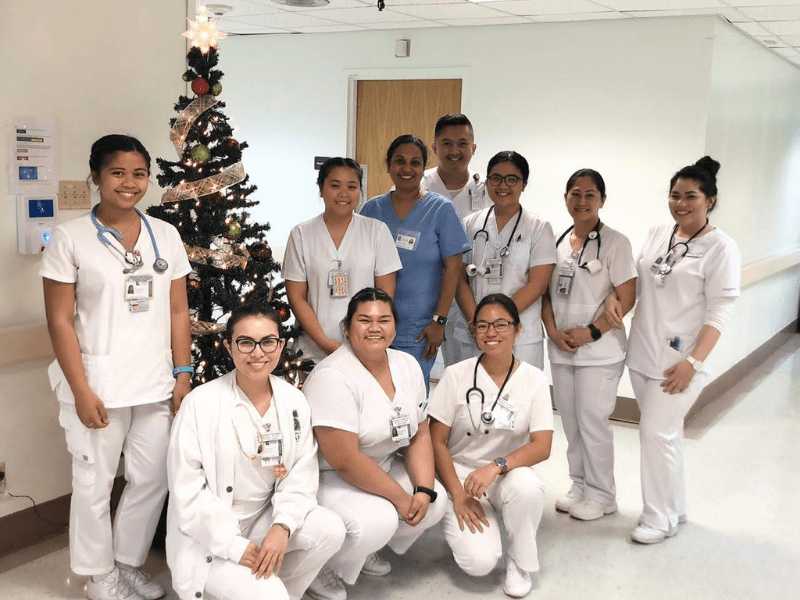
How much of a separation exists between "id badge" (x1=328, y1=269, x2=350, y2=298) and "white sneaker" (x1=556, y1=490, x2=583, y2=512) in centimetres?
150

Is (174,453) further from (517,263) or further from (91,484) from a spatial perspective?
(517,263)

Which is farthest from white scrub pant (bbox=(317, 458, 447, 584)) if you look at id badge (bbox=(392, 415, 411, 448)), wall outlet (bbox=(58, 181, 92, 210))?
wall outlet (bbox=(58, 181, 92, 210))

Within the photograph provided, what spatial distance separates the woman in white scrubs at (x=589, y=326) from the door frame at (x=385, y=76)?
8.23 feet

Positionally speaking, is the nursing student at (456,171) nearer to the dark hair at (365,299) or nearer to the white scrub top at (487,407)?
the white scrub top at (487,407)

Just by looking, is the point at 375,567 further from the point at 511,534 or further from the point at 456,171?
the point at 456,171

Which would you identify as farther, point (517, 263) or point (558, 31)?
point (558, 31)

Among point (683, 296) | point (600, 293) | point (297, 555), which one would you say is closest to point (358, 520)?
point (297, 555)

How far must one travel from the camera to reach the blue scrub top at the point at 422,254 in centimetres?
362

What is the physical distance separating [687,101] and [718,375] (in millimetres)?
2102

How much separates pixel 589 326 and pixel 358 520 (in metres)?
1.45

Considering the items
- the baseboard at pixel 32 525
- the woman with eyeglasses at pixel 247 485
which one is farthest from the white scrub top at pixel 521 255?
the baseboard at pixel 32 525

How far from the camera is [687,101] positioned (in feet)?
17.2

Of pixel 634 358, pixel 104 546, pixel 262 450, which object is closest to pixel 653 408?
pixel 634 358

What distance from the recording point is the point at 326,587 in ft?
9.80
